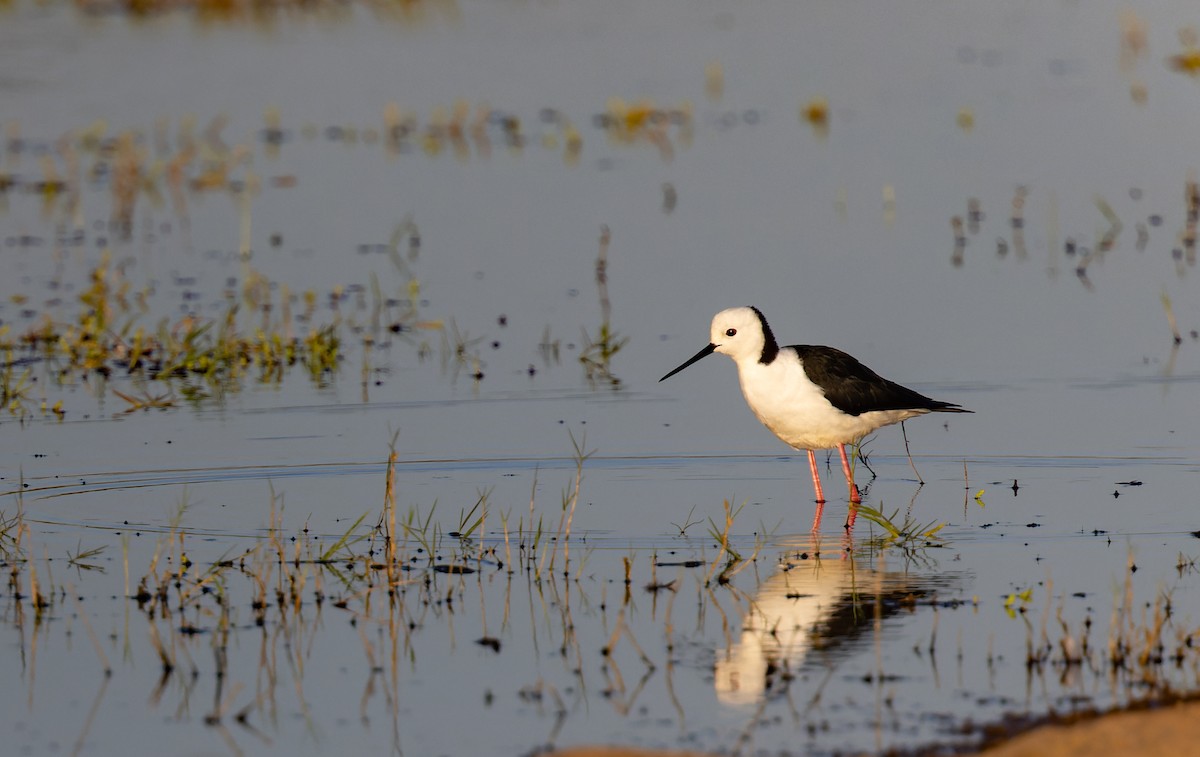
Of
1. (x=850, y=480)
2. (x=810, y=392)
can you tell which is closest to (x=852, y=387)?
(x=810, y=392)

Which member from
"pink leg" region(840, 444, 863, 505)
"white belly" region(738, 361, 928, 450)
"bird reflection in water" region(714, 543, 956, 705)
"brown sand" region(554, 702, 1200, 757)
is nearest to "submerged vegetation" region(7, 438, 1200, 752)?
"bird reflection in water" region(714, 543, 956, 705)

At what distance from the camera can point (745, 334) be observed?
10250mm

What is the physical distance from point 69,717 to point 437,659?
4.60ft

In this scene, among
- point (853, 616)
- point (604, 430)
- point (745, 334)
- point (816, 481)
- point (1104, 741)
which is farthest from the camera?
point (604, 430)

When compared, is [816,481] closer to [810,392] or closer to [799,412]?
[799,412]

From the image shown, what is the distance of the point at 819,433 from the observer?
32.9ft

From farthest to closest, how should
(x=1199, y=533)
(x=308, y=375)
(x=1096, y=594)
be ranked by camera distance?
1. (x=308, y=375)
2. (x=1199, y=533)
3. (x=1096, y=594)

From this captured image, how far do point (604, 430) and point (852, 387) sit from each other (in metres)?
1.82

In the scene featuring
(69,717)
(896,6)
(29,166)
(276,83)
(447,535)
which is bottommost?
(69,717)

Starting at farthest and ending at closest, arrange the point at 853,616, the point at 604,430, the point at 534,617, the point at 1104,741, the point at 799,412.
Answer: the point at 604,430 < the point at 799,412 < the point at 534,617 < the point at 853,616 < the point at 1104,741

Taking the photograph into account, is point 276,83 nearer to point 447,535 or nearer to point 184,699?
point 447,535

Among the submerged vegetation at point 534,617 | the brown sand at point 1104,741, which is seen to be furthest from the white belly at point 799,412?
the brown sand at point 1104,741

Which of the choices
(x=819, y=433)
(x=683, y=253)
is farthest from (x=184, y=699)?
(x=683, y=253)

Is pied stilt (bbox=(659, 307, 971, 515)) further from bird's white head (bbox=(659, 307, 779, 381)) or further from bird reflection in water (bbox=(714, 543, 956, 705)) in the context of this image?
bird reflection in water (bbox=(714, 543, 956, 705))
